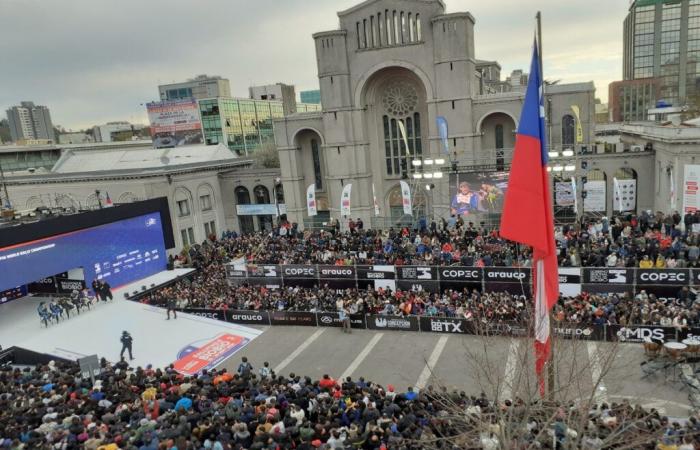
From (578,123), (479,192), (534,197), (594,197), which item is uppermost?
(578,123)

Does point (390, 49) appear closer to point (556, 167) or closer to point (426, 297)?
point (556, 167)

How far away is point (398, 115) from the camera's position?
137 feet

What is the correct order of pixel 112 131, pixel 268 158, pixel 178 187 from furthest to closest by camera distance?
1. pixel 112 131
2. pixel 268 158
3. pixel 178 187

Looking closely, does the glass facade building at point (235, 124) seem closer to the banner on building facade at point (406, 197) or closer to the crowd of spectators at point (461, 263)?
the banner on building facade at point (406, 197)

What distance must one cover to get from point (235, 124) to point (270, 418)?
107 m

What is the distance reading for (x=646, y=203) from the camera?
116 ft

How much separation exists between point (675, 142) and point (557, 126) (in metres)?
9.81

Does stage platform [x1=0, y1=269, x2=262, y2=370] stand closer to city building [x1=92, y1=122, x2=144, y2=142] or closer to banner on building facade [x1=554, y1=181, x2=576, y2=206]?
banner on building facade [x1=554, y1=181, x2=576, y2=206]

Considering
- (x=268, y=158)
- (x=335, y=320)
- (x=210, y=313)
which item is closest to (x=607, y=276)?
(x=335, y=320)

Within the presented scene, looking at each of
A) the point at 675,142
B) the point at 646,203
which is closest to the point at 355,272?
the point at 675,142

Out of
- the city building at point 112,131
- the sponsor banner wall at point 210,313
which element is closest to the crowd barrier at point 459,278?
the sponsor banner wall at point 210,313

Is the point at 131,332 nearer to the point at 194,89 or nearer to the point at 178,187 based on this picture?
the point at 178,187

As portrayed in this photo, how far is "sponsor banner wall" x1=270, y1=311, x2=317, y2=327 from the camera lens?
82.3 feet

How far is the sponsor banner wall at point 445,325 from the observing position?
21.8 metres
